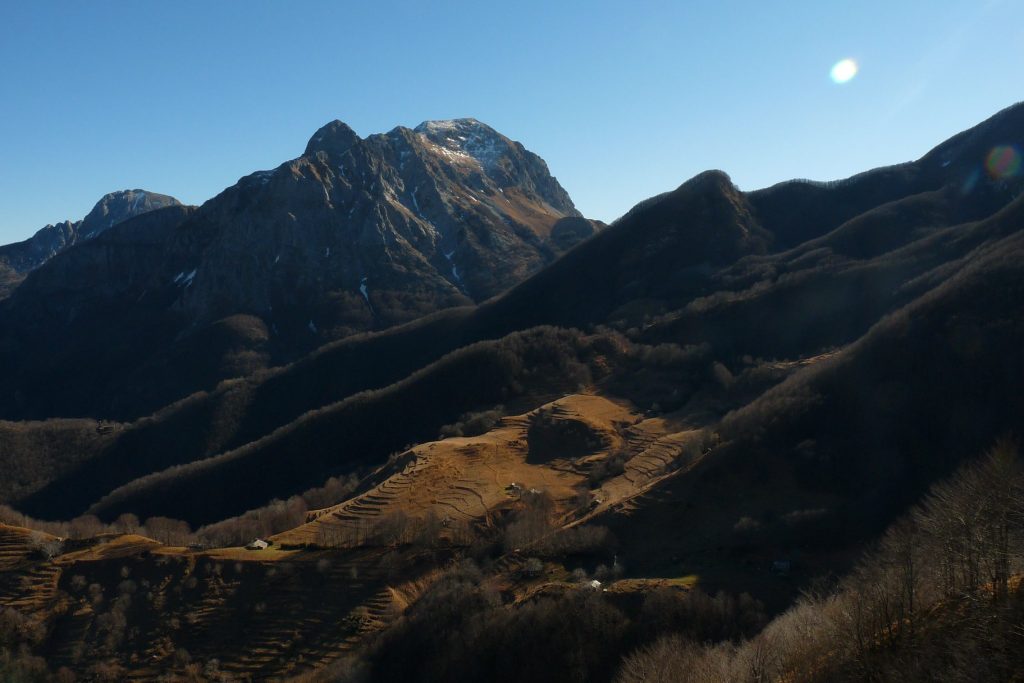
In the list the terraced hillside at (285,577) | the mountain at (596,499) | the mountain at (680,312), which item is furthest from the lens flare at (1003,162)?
the terraced hillside at (285,577)

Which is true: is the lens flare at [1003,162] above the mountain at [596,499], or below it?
above

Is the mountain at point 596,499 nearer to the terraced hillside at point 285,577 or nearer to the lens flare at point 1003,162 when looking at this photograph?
the terraced hillside at point 285,577

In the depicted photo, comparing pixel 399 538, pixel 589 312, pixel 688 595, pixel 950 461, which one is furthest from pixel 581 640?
pixel 589 312

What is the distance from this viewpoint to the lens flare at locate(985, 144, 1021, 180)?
13870cm

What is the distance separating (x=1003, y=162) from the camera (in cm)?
14212

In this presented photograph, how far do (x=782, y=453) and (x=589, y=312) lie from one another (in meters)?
99.0

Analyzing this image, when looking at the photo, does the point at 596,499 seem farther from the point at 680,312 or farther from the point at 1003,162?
the point at 1003,162

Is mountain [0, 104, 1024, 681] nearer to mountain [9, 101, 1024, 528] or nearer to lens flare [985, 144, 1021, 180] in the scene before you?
mountain [9, 101, 1024, 528]

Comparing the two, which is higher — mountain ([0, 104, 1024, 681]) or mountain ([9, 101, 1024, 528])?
mountain ([9, 101, 1024, 528])

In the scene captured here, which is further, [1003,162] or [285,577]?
[1003,162]

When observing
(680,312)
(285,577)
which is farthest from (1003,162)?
(285,577)

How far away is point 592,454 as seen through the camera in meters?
73.8

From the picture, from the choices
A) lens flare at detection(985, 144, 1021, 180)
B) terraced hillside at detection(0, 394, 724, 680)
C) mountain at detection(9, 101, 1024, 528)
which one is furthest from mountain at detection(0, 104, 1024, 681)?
lens flare at detection(985, 144, 1021, 180)

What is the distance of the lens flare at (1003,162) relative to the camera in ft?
455
